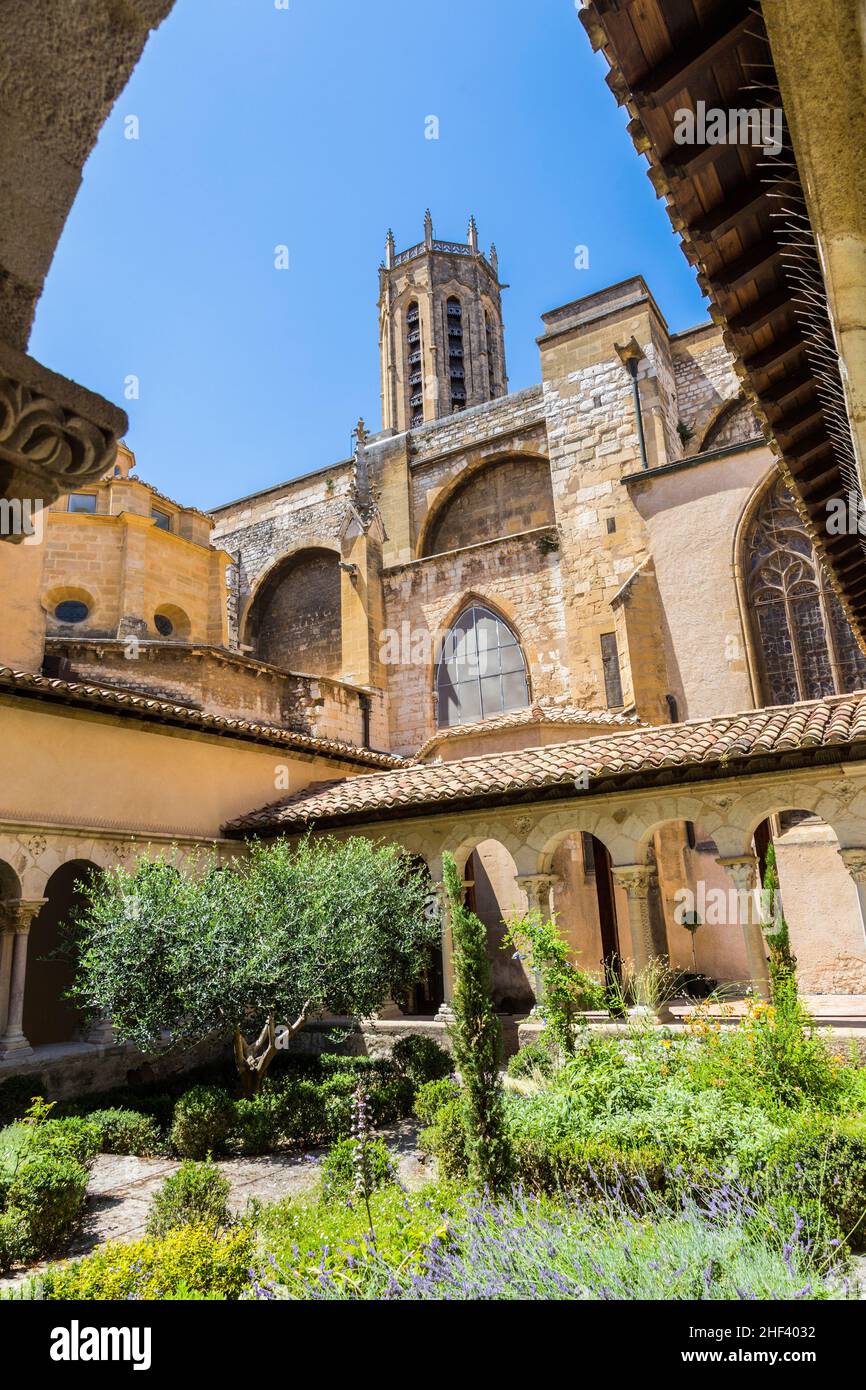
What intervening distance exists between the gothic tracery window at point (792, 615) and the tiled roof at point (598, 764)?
12.3 ft

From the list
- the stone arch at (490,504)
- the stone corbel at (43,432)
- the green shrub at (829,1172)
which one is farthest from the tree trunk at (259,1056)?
the stone arch at (490,504)

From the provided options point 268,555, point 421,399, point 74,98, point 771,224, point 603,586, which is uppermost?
point 421,399

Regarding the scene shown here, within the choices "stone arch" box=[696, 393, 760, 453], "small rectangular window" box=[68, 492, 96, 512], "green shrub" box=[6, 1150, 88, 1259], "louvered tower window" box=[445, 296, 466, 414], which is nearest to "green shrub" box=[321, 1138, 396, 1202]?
"green shrub" box=[6, 1150, 88, 1259]

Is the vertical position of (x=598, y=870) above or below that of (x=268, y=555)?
below

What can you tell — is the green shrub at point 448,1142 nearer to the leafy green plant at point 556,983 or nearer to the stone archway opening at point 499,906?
the leafy green plant at point 556,983

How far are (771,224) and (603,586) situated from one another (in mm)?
13858

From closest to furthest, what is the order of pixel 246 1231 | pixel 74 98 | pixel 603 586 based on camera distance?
pixel 74 98 → pixel 246 1231 → pixel 603 586

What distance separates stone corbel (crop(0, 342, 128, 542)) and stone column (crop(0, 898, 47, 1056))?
9.28 meters

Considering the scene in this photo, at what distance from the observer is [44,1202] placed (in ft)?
18.7

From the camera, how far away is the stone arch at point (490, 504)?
791 inches

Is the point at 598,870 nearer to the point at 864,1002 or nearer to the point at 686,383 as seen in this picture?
the point at 864,1002

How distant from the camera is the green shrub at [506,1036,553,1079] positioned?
8.04 m
